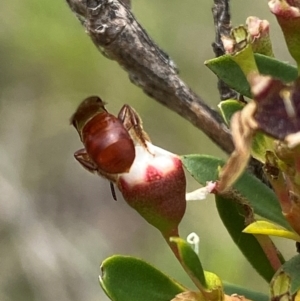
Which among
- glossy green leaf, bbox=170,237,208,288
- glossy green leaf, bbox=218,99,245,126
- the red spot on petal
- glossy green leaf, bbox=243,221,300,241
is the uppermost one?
the red spot on petal

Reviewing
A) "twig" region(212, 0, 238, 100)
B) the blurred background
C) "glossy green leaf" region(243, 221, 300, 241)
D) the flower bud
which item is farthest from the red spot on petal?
the blurred background

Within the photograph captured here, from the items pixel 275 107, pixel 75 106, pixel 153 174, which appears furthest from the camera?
pixel 75 106

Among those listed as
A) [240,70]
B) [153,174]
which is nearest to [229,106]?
[240,70]

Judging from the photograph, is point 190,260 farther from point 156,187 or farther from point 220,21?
point 220,21

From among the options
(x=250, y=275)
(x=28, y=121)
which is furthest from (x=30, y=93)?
(x=250, y=275)

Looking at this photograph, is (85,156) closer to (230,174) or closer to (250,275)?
(230,174)

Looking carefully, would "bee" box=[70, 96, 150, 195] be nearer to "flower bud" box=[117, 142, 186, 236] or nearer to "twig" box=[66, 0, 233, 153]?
"flower bud" box=[117, 142, 186, 236]
